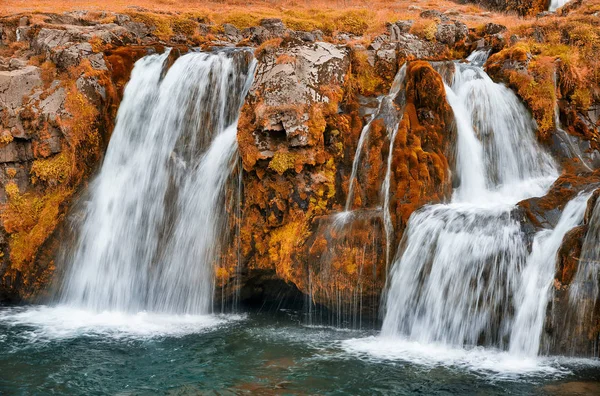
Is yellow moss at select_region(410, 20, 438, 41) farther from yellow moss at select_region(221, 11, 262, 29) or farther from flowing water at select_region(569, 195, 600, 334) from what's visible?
flowing water at select_region(569, 195, 600, 334)

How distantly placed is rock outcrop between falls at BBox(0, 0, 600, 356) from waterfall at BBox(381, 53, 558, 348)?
0.55 m

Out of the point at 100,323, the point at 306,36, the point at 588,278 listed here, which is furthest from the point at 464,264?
the point at 306,36

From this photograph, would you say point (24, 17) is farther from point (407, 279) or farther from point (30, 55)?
point (407, 279)

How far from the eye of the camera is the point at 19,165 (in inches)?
617

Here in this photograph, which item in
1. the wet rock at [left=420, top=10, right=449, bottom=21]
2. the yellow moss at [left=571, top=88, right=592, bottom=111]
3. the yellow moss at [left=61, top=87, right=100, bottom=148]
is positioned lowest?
the yellow moss at [left=61, top=87, right=100, bottom=148]

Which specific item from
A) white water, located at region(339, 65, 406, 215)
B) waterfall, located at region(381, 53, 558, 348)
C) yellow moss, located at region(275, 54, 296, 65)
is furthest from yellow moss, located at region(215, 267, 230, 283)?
yellow moss, located at region(275, 54, 296, 65)

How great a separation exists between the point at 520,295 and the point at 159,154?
9943 millimetres

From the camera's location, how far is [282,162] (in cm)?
1344

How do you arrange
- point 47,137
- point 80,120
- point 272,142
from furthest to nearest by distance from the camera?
point 80,120 → point 47,137 → point 272,142

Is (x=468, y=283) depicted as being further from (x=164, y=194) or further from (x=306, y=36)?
(x=306, y=36)

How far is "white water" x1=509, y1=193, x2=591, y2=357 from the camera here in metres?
9.62

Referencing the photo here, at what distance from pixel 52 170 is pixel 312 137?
749 cm

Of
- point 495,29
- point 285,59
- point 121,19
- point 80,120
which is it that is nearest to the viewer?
point 285,59

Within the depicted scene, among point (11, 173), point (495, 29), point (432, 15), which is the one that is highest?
point (432, 15)
